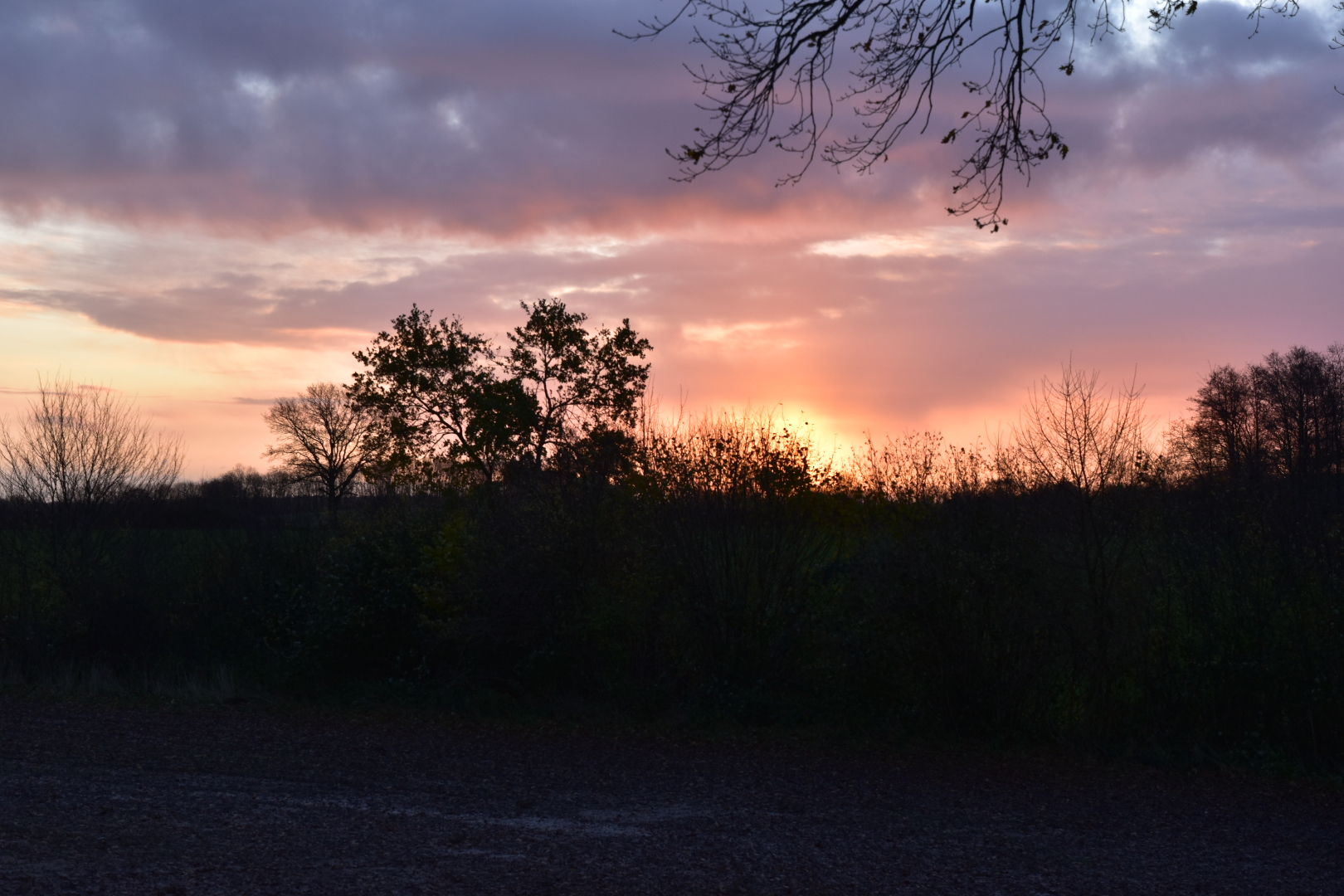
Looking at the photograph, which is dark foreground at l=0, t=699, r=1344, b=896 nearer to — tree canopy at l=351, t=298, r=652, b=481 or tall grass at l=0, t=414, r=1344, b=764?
tall grass at l=0, t=414, r=1344, b=764

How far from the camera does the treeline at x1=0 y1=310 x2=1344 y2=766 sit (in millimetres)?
11492

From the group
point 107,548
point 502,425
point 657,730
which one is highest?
point 502,425

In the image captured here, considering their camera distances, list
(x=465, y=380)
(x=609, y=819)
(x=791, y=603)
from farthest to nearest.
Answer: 1. (x=465, y=380)
2. (x=791, y=603)
3. (x=609, y=819)

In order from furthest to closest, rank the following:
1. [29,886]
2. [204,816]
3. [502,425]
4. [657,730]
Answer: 1. [502,425]
2. [657,730]
3. [204,816]
4. [29,886]

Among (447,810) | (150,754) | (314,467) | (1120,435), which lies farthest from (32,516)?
(314,467)

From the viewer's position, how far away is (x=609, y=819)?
859cm

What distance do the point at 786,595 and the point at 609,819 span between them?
5.66 m

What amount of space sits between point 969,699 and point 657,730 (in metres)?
3.74

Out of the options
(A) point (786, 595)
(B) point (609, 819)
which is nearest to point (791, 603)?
(A) point (786, 595)

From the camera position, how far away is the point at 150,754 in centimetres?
1110

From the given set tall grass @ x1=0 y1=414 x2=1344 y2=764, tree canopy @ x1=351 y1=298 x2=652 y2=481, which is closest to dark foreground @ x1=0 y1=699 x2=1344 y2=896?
tall grass @ x1=0 y1=414 x2=1344 y2=764

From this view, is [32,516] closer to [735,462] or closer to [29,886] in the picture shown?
[735,462]

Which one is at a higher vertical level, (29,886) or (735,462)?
(735,462)

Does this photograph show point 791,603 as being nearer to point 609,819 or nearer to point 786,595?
point 786,595
